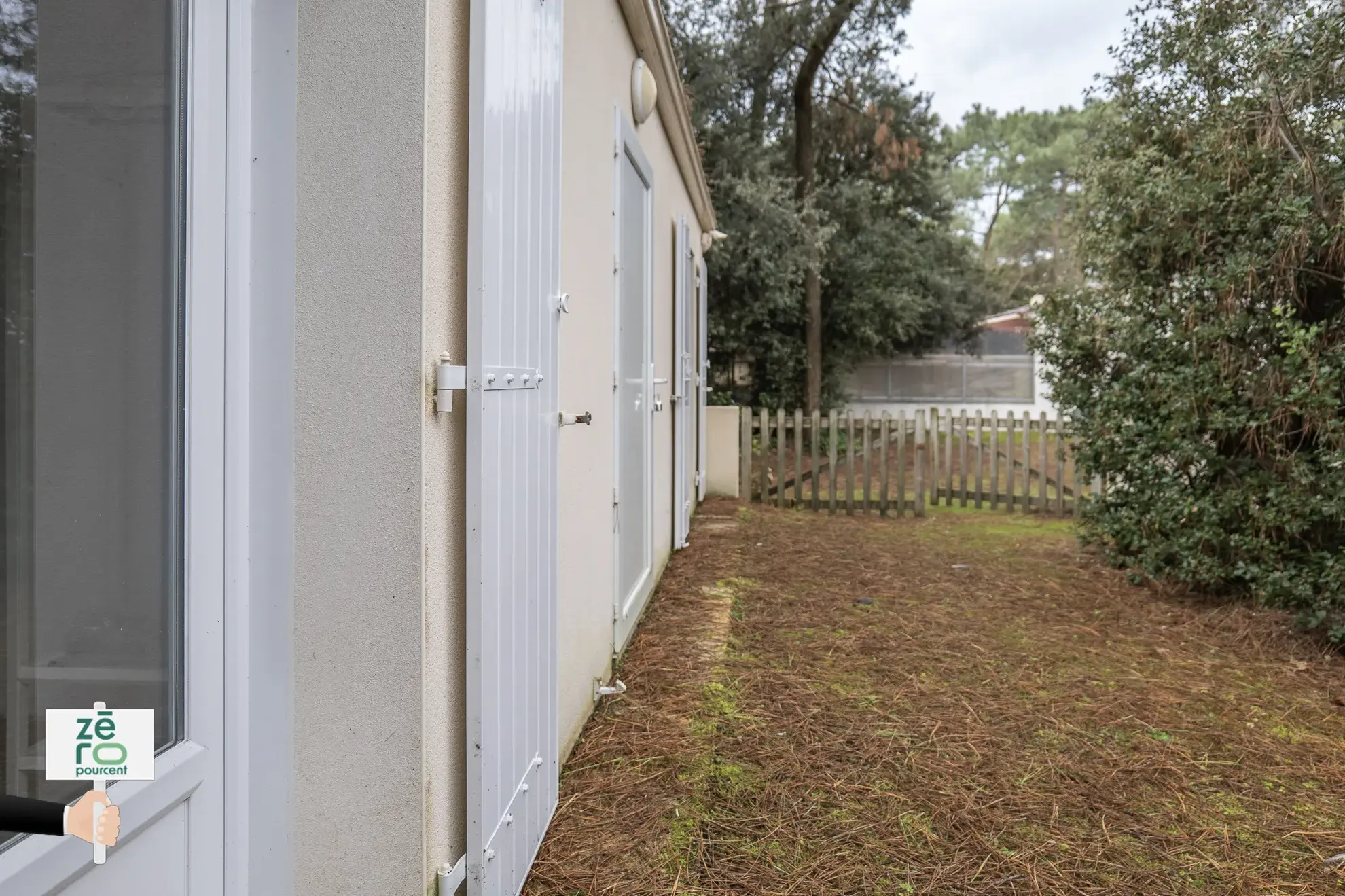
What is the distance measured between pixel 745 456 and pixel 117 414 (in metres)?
9.46

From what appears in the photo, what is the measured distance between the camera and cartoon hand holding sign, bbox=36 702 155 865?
1138 mm

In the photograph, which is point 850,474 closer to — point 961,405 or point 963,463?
point 963,463

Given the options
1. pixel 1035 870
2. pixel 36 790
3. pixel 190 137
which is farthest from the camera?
pixel 1035 870

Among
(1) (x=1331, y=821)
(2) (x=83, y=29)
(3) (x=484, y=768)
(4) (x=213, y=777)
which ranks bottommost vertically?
(1) (x=1331, y=821)

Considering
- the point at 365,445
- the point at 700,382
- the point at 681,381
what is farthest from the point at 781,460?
the point at 365,445

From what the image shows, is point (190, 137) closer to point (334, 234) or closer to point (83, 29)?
point (83, 29)

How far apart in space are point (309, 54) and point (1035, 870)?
2583mm

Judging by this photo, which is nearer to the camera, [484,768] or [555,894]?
[484,768]

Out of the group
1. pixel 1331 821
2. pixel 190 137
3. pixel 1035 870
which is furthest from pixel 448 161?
pixel 1331 821

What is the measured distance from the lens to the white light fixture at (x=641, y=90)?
4.50 m

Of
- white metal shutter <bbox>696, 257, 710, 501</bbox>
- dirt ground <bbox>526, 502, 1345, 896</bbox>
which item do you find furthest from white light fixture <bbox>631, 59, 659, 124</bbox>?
white metal shutter <bbox>696, 257, 710, 501</bbox>

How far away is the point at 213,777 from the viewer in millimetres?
1473

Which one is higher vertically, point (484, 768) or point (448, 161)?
point (448, 161)

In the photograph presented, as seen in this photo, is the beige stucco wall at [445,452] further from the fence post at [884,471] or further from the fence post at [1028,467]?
the fence post at [1028,467]
